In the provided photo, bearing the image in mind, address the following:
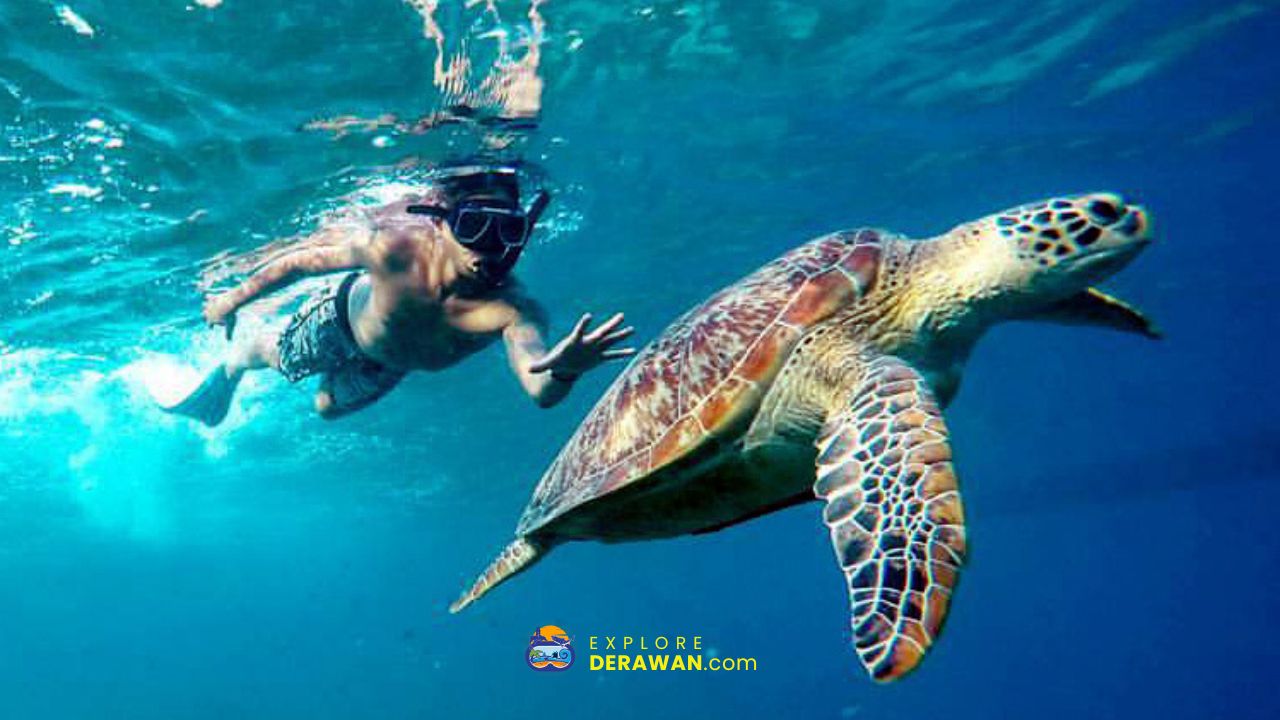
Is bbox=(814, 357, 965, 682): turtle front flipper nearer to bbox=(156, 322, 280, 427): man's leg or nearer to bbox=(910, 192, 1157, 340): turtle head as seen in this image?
bbox=(910, 192, 1157, 340): turtle head

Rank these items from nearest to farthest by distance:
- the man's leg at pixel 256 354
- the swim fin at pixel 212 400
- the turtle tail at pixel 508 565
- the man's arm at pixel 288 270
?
the turtle tail at pixel 508 565
the man's arm at pixel 288 270
the man's leg at pixel 256 354
the swim fin at pixel 212 400

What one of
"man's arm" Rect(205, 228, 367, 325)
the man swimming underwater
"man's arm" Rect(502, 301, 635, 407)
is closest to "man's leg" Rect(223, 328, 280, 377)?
the man swimming underwater

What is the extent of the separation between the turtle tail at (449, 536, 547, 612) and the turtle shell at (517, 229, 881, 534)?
0.28 m

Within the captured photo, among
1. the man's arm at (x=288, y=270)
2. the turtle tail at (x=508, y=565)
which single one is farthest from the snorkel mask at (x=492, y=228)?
the turtle tail at (x=508, y=565)

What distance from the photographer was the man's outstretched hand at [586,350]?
3.49 m

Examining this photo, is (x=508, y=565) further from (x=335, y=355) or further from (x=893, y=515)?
(x=335, y=355)

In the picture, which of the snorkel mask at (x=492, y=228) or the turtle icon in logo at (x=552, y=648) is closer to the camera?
the snorkel mask at (x=492, y=228)

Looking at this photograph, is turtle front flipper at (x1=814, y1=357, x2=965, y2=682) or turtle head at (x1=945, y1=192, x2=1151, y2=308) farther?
turtle head at (x1=945, y1=192, x2=1151, y2=308)

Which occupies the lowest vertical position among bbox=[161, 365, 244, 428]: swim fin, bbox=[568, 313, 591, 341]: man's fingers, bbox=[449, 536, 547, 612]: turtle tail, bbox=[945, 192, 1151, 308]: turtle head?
bbox=[449, 536, 547, 612]: turtle tail

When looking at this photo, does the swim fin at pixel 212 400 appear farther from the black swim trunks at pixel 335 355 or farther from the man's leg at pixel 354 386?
the man's leg at pixel 354 386

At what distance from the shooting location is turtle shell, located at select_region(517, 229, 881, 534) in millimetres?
3289

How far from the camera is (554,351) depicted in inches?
140

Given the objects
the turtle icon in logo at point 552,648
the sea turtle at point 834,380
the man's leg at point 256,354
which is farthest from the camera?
the turtle icon in logo at point 552,648

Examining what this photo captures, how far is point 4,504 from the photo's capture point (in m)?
31.1
